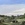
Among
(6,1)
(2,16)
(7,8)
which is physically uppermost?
(6,1)

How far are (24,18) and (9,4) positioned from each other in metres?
0.33

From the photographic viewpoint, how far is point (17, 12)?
84 centimetres

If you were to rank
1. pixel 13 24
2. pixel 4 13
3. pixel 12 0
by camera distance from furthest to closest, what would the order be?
pixel 12 0 < pixel 4 13 < pixel 13 24

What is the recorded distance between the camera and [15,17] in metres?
0.79

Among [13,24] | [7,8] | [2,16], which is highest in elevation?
[7,8]

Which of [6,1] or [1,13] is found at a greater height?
[6,1]

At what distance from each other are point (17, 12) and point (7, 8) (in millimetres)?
167

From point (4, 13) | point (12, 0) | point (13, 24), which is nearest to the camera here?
point (13, 24)

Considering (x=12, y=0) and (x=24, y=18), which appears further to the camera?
(x=12, y=0)

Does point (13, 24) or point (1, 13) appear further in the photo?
point (1, 13)

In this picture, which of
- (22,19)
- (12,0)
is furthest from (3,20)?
(12,0)

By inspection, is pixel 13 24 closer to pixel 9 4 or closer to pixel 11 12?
pixel 11 12

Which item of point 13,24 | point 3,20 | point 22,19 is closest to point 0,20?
point 3,20

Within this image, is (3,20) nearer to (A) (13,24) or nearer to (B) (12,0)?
(A) (13,24)
